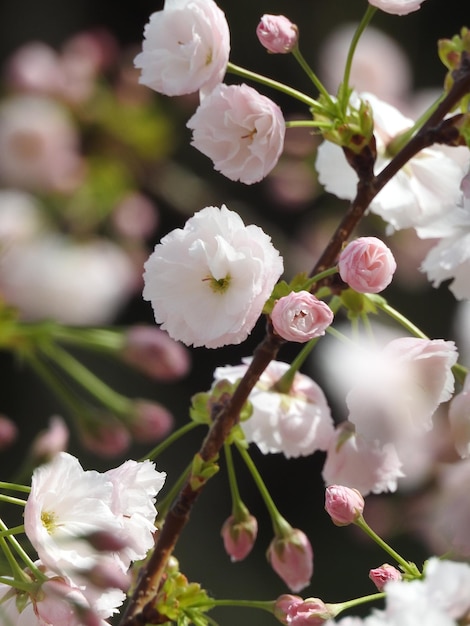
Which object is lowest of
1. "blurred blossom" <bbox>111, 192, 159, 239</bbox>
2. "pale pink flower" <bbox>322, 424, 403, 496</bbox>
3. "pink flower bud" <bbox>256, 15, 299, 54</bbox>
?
"blurred blossom" <bbox>111, 192, 159, 239</bbox>

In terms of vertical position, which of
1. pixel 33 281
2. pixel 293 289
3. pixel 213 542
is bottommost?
pixel 213 542

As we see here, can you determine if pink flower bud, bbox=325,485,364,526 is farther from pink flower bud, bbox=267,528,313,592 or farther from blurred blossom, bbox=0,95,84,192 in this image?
blurred blossom, bbox=0,95,84,192

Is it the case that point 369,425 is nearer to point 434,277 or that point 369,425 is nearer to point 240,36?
point 434,277

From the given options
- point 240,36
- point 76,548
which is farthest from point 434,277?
point 240,36

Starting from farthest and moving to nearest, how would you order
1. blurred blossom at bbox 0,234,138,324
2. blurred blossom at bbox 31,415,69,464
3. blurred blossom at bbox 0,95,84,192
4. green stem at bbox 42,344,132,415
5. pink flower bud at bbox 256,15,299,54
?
blurred blossom at bbox 0,95,84,192 < blurred blossom at bbox 0,234,138,324 < green stem at bbox 42,344,132,415 < blurred blossom at bbox 31,415,69,464 < pink flower bud at bbox 256,15,299,54

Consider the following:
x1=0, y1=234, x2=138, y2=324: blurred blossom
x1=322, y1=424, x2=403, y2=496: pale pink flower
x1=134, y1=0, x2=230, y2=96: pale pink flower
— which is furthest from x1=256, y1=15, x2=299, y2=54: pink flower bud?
x1=0, y1=234, x2=138, y2=324: blurred blossom

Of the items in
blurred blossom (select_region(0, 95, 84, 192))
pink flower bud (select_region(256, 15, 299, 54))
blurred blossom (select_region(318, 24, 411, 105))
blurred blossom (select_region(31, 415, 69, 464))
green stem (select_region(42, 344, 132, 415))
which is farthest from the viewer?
blurred blossom (select_region(318, 24, 411, 105))

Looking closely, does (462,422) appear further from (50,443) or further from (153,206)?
(153,206)

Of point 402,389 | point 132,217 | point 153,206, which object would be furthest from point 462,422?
point 153,206

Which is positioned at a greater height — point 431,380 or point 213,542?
point 431,380
